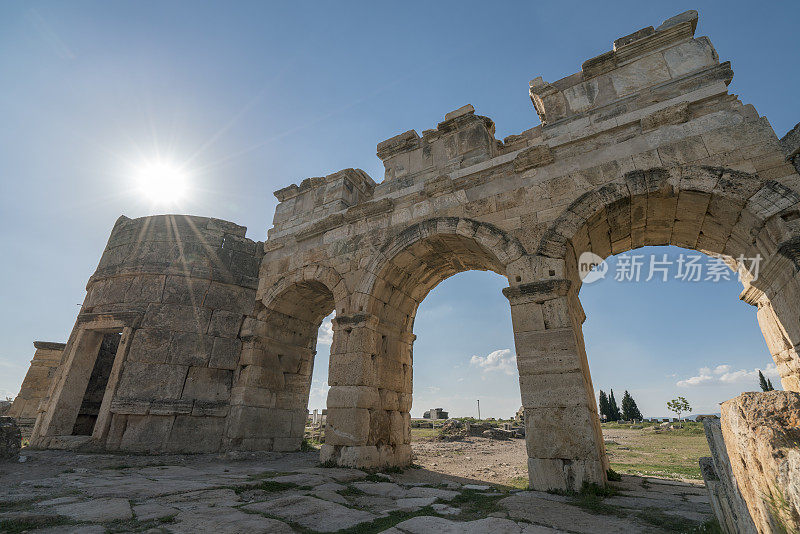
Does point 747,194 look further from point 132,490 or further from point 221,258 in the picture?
point 221,258

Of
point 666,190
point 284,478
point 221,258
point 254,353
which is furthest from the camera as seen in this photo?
point 221,258

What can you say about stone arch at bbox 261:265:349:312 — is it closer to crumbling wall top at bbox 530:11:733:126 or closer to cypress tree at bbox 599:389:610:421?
crumbling wall top at bbox 530:11:733:126

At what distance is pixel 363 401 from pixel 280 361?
3.10m

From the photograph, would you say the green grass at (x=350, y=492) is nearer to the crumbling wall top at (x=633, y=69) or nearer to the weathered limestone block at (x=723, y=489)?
the weathered limestone block at (x=723, y=489)

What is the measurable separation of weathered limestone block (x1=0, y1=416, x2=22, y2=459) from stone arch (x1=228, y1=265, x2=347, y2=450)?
2999 mm

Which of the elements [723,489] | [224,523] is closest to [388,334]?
[224,523]

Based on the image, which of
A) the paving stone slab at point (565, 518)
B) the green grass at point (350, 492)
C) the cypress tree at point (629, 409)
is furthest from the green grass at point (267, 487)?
the cypress tree at point (629, 409)

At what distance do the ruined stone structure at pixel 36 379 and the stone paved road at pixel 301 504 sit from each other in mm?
8582

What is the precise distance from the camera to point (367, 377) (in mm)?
6363

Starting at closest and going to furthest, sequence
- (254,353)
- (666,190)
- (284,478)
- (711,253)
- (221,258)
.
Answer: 1. (284,478)
2. (666,190)
3. (711,253)
4. (254,353)
5. (221,258)

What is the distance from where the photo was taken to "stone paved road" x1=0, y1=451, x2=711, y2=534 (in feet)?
9.32

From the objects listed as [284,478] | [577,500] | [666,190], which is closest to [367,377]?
[284,478]

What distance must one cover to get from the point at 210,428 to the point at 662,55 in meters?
10.5

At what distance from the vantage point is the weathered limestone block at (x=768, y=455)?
1577 mm
